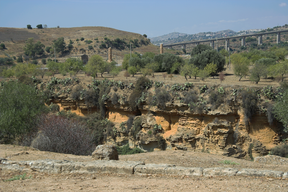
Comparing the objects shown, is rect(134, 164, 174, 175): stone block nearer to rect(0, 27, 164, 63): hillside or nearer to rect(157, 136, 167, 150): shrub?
rect(157, 136, 167, 150): shrub

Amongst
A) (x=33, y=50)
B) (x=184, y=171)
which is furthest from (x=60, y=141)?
(x=33, y=50)

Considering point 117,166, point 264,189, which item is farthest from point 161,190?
point 264,189

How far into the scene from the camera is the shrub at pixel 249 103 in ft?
51.3

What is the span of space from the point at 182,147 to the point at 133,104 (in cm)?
504

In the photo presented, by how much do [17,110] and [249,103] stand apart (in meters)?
13.3

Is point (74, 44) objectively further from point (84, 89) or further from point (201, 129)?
point (201, 129)

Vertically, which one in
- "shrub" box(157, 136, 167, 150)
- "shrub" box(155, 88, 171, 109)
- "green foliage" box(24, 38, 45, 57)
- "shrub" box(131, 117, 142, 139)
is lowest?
"shrub" box(157, 136, 167, 150)

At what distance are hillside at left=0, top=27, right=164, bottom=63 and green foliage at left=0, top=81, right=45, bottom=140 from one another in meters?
40.0

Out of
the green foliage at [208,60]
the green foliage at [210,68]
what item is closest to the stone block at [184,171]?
the green foliage at [210,68]

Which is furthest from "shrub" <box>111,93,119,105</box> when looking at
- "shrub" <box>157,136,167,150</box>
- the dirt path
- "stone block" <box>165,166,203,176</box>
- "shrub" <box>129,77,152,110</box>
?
"stone block" <box>165,166,203,176</box>

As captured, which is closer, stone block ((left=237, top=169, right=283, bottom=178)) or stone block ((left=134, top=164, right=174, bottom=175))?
stone block ((left=237, top=169, right=283, bottom=178))

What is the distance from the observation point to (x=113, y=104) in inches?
825

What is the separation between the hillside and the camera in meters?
61.7

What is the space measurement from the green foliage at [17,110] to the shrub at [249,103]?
39.9ft
